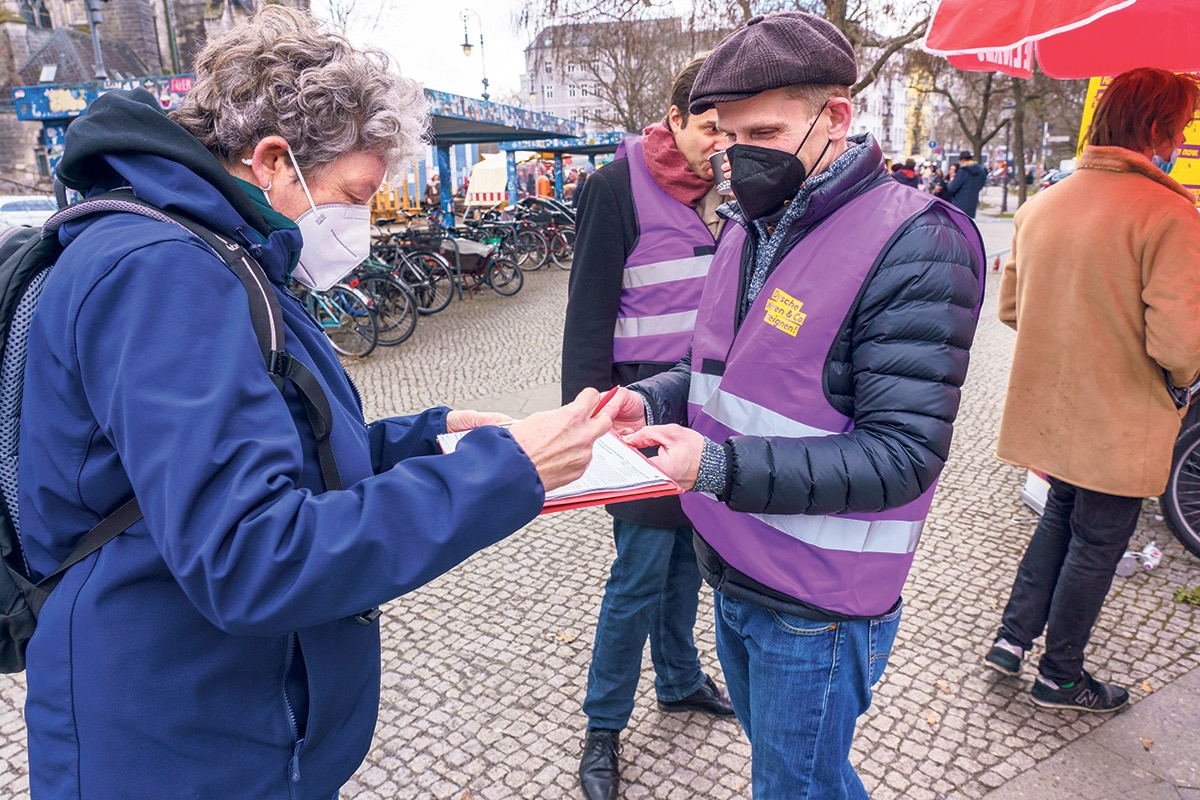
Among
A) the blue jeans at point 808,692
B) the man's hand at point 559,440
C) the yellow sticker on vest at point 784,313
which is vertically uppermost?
the yellow sticker on vest at point 784,313

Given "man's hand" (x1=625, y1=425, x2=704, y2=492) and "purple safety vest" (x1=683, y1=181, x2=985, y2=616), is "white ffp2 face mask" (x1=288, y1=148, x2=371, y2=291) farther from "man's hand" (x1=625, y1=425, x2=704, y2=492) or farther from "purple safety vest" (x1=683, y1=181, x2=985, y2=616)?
"purple safety vest" (x1=683, y1=181, x2=985, y2=616)

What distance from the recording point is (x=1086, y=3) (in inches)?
88.8

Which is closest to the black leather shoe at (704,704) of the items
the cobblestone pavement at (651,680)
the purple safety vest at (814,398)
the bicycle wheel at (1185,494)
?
the cobblestone pavement at (651,680)

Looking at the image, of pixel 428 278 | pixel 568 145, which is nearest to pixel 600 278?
pixel 428 278

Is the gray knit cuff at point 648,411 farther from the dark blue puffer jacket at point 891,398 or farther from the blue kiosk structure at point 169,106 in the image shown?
the blue kiosk structure at point 169,106

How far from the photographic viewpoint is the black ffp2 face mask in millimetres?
1659

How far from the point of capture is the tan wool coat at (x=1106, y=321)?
8.34 ft

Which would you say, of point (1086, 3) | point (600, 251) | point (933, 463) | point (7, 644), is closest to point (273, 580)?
point (7, 644)

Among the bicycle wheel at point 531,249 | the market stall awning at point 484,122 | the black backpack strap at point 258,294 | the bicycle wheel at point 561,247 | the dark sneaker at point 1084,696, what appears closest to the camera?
the black backpack strap at point 258,294

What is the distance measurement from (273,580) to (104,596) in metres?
0.34

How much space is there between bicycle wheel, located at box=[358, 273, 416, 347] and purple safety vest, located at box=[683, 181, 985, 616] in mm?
8594

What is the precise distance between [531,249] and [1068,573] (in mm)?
14360

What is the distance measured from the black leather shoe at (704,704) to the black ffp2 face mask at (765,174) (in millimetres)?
1958

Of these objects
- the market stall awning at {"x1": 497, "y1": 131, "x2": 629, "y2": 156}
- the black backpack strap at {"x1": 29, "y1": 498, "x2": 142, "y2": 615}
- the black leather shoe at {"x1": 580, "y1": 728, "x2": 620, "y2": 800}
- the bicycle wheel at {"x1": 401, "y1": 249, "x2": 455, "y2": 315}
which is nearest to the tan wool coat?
the black leather shoe at {"x1": 580, "y1": 728, "x2": 620, "y2": 800}
